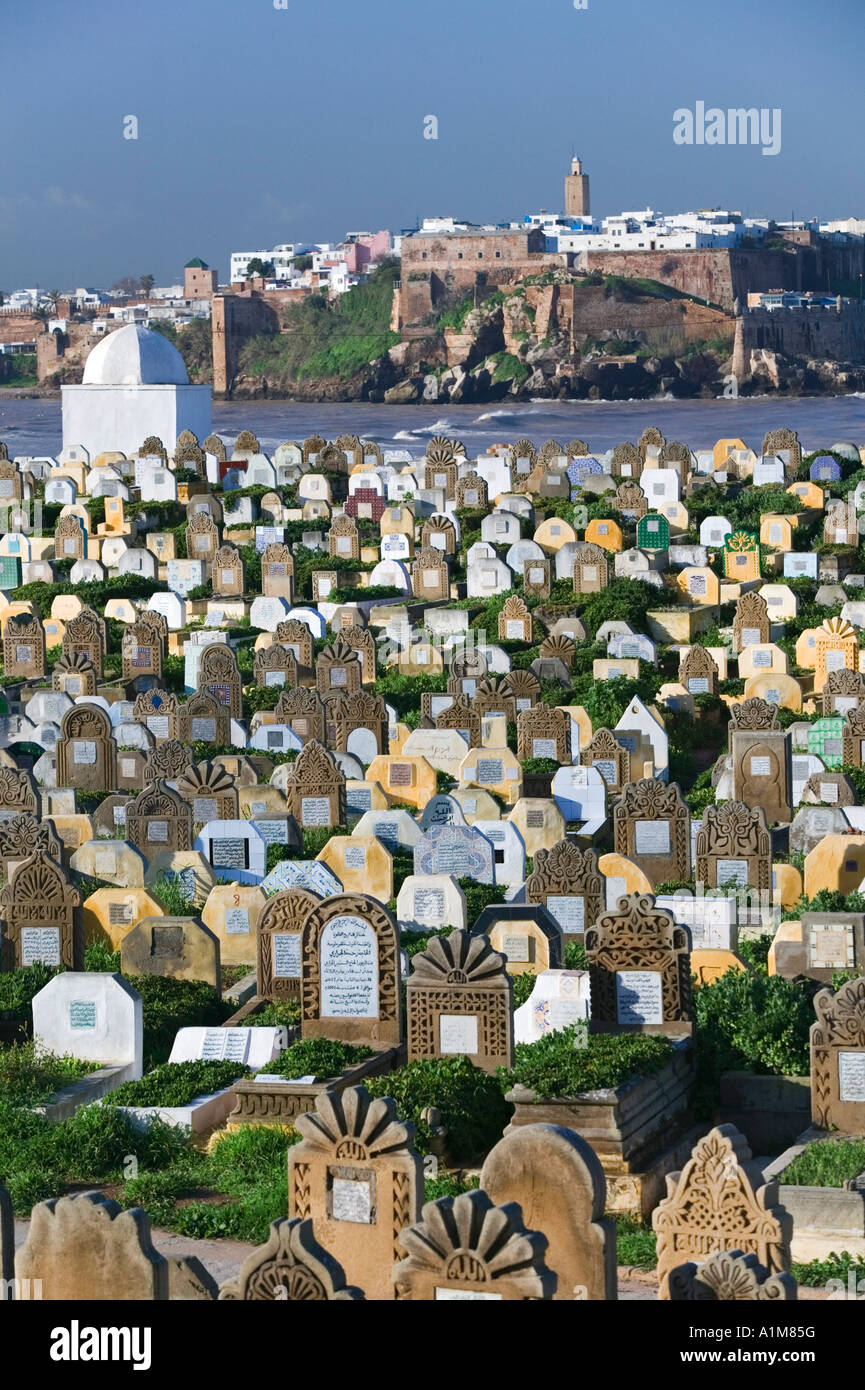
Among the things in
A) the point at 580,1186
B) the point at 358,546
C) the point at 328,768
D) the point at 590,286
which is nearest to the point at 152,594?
the point at 358,546

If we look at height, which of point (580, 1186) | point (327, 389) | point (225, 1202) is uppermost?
point (327, 389)

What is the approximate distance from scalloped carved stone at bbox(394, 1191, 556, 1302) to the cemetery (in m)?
0.01

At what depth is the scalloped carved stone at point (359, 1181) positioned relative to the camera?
8.16 m

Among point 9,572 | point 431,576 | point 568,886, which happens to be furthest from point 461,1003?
point 9,572

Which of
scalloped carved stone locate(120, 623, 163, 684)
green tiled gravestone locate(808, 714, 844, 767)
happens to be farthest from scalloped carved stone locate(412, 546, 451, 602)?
green tiled gravestone locate(808, 714, 844, 767)

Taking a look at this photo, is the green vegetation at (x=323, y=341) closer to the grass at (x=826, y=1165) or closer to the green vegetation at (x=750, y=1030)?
the green vegetation at (x=750, y=1030)

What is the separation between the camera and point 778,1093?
11516 millimetres

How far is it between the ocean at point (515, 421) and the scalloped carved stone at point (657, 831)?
34745 millimetres

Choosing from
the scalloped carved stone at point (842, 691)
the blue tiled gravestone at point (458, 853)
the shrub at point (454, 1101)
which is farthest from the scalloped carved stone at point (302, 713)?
the shrub at point (454, 1101)

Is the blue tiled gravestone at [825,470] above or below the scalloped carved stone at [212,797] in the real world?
above

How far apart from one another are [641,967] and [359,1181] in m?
3.84
